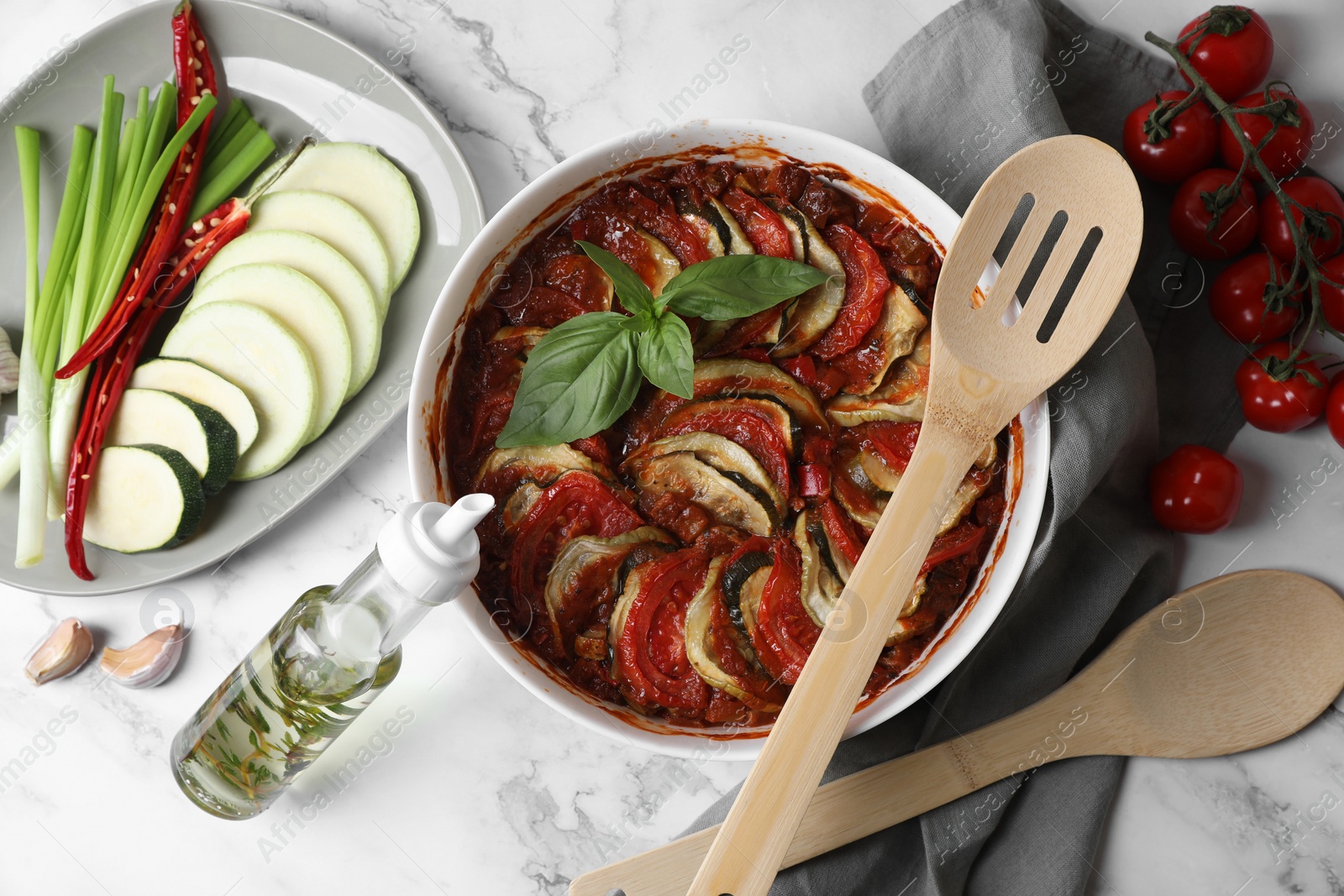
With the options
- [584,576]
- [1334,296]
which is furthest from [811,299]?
[1334,296]

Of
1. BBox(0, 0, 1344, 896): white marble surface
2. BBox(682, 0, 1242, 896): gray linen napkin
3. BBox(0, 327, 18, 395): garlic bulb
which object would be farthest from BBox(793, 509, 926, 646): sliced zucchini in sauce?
BBox(0, 327, 18, 395): garlic bulb

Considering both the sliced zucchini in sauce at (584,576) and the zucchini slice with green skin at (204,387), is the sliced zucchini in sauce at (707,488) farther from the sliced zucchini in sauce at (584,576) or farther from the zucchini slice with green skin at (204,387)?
the zucchini slice with green skin at (204,387)

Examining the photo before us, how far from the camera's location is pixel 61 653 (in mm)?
2730

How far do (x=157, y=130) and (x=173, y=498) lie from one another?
1.10 meters

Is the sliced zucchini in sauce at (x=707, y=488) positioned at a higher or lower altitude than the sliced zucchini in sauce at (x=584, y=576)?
higher

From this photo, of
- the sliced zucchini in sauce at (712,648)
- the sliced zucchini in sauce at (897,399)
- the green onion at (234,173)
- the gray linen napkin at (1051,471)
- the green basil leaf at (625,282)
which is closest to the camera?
the green basil leaf at (625,282)

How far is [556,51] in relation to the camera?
2689mm

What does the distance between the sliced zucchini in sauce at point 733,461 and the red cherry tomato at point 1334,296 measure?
1645 millimetres

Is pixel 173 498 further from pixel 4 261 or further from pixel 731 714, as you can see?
pixel 731 714

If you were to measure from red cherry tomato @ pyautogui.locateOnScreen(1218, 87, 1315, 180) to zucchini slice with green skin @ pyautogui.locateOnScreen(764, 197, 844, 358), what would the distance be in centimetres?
123

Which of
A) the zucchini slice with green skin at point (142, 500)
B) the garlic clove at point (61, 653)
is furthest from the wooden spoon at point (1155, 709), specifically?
the garlic clove at point (61, 653)

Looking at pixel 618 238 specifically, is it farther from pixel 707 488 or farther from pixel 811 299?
pixel 707 488

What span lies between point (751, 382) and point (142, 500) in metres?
1.81

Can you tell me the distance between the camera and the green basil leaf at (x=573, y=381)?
208 centimetres
